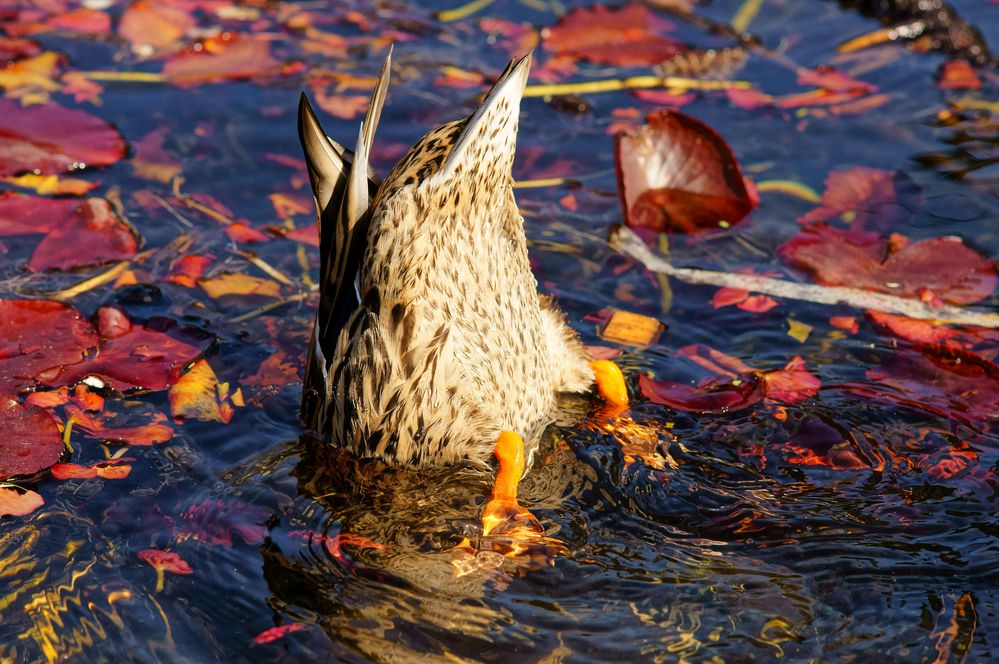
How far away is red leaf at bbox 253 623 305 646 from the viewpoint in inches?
135

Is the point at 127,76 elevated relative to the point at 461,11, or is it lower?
lower

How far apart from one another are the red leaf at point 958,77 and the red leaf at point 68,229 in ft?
14.0

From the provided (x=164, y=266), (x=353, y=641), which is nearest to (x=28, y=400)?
(x=164, y=266)

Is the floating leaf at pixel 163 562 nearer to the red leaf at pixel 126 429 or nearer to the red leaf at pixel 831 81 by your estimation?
the red leaf at pixel 126 429

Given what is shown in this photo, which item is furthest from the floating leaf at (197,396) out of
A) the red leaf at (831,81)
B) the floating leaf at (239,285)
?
the red leaf at (831,81)

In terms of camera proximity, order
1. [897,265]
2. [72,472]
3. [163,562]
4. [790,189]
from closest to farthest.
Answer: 1. [163,562]
2. [72,472]
3. [897,265]
4. [790,189]

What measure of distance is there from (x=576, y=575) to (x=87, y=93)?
13.5ft

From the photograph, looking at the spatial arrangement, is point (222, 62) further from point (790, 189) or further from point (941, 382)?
point (941, 382)

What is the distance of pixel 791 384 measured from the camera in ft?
14.7

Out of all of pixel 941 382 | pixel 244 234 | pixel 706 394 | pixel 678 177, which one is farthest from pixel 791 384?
pixel 244 234

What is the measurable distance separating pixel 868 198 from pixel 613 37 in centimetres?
203

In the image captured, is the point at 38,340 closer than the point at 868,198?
Yes

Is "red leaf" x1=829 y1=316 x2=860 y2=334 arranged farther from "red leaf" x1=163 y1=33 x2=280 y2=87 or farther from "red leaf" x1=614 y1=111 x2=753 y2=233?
"red leaf" x1=163 y1=33 x2=280 y2=87

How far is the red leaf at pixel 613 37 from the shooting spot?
6.84 meters
